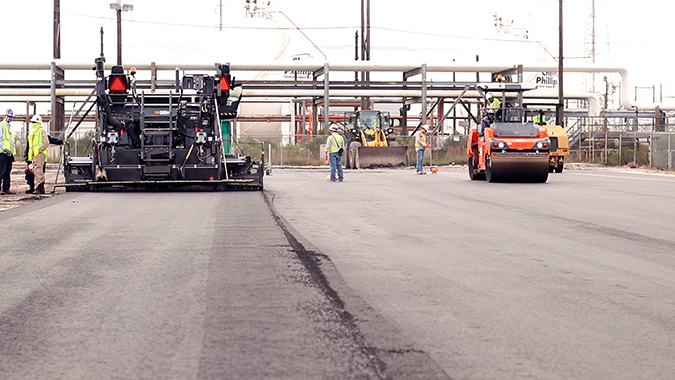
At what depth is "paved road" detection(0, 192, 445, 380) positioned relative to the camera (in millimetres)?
4578

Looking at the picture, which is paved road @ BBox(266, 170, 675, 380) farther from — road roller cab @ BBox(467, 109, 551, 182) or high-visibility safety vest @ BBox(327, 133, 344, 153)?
high-visibility safety vest @ BBox(327, 133, 344, 153)

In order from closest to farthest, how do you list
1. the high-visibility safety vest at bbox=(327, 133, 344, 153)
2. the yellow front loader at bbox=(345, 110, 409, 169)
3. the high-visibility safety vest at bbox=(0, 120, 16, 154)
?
the high-visibility safety vest at bbox=(0, 120, 16, 154) < the high-visibility safety vest at bbox=(327, 133, 344, 153) < the yellow front loader at bbox=(345, 110, 409, 169)

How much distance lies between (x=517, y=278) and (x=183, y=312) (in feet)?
10.1

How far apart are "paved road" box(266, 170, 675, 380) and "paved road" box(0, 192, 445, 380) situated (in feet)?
1.26

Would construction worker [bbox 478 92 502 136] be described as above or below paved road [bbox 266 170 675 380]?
above

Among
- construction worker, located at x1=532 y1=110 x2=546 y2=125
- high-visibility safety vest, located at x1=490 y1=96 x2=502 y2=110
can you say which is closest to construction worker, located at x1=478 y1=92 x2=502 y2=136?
high-visibility safety vest, located at x1=490 y1=96 x2=502 y2=110

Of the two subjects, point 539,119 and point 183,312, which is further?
point 539,119

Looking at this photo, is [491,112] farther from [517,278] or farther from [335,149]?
[517,278]

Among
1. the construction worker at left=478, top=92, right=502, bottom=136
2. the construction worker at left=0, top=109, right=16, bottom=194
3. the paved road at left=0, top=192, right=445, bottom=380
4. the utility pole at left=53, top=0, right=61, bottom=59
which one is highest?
the utility pole at left=53, top=0, right=61, bottom=59

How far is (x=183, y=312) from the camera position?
19.6 feet

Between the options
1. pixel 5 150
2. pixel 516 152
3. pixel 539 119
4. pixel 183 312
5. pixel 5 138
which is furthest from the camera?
pixel 539 119

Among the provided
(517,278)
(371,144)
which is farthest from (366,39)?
(517,278)

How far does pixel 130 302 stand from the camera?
635cm

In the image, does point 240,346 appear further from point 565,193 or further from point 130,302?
point 565,193
